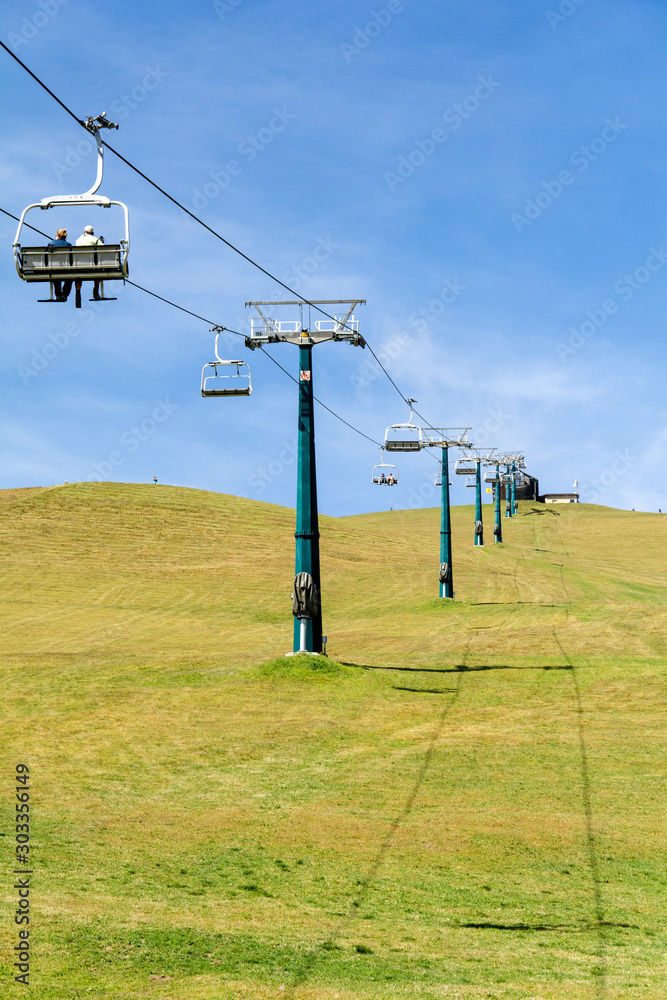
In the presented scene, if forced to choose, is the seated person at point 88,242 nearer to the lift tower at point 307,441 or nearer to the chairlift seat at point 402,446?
the lift tower at point 307,441

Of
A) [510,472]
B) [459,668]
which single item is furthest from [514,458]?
[459,668]

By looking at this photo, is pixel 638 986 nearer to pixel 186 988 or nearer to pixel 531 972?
pixel 531 972

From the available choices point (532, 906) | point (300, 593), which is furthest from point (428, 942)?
point (300, 593)

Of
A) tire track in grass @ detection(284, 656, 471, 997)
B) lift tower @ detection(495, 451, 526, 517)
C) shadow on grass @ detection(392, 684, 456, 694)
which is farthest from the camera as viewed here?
A: lift tower @ detection(495, 451, 526, 517)

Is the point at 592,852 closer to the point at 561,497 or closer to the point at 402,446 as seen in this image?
the point at 402,446

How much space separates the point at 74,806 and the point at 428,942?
23.1 feet

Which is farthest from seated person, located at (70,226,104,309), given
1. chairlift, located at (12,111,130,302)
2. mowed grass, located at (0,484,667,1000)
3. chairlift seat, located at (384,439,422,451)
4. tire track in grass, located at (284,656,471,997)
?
chairlift seat, located at (384,439,422,451)

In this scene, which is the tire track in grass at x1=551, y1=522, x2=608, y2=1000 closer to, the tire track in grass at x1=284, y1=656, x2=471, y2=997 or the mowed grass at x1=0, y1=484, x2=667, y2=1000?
the mowed grass at x1=0, y1=484, x2=667, y2=1000

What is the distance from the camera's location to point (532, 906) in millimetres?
11688

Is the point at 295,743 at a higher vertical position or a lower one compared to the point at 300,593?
lower

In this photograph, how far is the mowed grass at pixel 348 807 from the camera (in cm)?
967

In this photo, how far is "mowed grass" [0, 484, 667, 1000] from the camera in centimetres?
967

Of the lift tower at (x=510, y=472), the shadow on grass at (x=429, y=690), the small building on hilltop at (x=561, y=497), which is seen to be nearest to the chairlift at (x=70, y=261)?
the shadow on grass at (x=429, y=690)

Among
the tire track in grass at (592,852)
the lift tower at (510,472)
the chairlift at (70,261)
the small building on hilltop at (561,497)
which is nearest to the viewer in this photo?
the tire track in grass at (592,852)
